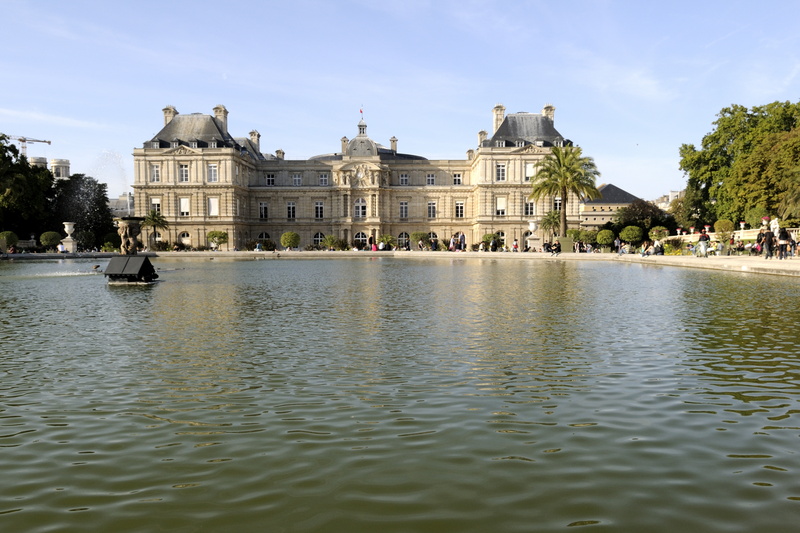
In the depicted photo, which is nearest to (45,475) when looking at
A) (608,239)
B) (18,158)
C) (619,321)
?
(619,321)

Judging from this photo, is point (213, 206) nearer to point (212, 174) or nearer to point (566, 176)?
point (212, 174)

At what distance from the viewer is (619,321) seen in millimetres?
12938

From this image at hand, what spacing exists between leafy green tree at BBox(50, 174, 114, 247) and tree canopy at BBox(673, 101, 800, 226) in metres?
66.9

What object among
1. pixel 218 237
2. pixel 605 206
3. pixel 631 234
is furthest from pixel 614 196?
pixel 218 237

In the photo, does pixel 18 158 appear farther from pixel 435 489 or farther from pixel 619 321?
pixel 435 489

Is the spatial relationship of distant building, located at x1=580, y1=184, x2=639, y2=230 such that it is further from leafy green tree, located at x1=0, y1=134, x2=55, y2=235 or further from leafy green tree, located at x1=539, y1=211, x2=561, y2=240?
leafy green tree, located at x1=0, y1=134, x2=55, y2=235

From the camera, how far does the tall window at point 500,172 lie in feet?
256

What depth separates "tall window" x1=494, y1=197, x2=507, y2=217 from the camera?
7900 centimetres

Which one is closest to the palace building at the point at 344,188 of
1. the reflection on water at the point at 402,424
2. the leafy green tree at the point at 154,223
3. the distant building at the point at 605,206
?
the leafy green tree at the point at 154,223

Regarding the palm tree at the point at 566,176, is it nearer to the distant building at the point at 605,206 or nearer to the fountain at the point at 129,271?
the fountain at the point at 129,271

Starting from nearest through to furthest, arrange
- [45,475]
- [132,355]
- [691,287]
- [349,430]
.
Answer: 1. [45,475]
2. [349,430]
3. [132,355]
4. [691,287]

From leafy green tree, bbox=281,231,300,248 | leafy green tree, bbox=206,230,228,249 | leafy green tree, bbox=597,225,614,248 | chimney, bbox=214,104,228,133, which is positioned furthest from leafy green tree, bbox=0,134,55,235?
leafy green tree, bbox=597,225,614,248

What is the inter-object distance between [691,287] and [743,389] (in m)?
14.1

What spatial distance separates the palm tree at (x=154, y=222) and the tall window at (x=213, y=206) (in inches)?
211
